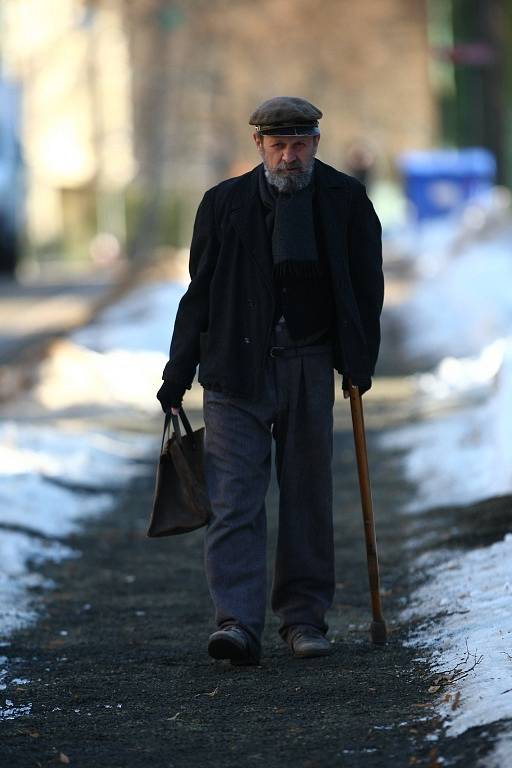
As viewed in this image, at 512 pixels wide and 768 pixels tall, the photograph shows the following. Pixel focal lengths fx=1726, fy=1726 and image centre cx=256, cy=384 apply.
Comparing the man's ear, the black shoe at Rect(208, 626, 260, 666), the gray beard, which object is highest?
the man's ear

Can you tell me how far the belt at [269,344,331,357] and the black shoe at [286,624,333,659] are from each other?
36.7 inches

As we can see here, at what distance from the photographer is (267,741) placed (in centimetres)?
484

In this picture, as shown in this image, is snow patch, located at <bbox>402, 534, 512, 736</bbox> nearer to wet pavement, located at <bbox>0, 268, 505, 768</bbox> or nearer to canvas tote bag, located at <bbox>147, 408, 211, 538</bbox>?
wet pavement, located at <bbox>0, 268, 505, 768</bbox>

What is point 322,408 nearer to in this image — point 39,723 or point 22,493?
point 39,723

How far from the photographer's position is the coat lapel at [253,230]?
5609 millimetres

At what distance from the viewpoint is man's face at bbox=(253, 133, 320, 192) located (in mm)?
5566

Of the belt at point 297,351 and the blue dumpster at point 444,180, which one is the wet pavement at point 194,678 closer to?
the belt at point 297,351

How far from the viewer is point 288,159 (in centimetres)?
557

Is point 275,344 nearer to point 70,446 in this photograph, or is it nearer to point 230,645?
point 230,645

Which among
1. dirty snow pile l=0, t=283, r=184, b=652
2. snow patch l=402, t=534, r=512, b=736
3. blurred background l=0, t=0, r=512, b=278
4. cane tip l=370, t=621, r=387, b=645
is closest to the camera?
snow patch l=402, t=534, r=512, b=736

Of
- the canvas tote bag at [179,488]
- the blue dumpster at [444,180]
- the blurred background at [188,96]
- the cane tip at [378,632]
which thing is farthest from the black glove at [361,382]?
the blurred background at [188,96]

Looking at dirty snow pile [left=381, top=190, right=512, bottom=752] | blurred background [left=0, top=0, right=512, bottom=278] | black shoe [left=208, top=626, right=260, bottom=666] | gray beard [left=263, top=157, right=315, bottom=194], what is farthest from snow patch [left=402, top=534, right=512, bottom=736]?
blurred background [left=0, top=0, right=512, bottom=278]

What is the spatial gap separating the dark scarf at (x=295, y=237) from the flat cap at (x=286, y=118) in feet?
0.65

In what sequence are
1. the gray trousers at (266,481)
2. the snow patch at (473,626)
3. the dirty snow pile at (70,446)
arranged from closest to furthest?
the snow patch at (473,626)
the gray trousers at (266,481)
the dirty snow pile at (70,446)
